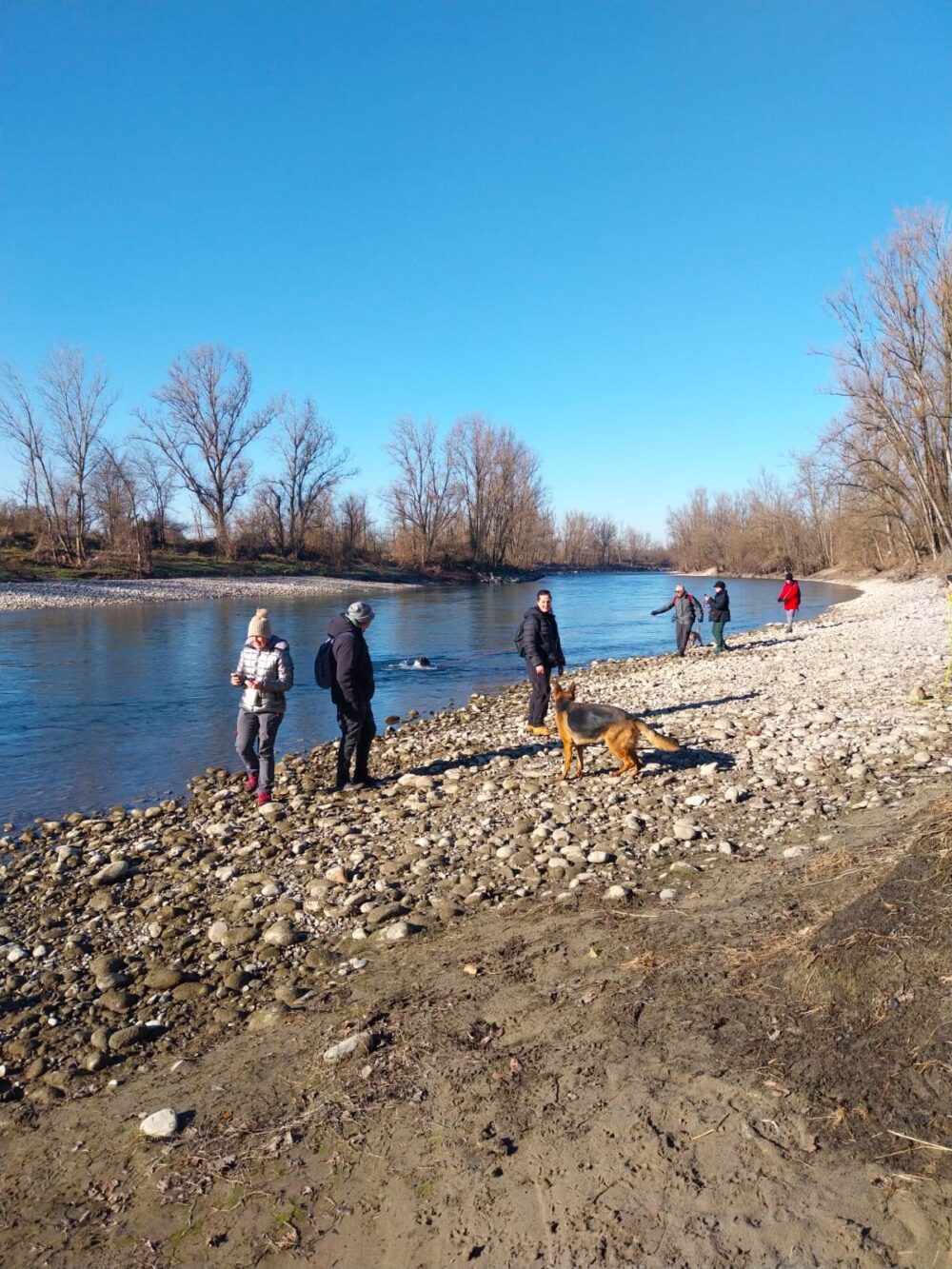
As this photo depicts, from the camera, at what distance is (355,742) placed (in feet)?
28.9

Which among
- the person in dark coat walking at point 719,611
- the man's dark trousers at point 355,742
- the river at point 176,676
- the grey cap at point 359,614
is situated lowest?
the river at point 176,676

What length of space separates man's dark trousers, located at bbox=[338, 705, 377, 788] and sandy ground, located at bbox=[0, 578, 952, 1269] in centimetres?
403

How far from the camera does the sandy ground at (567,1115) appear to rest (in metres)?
2.67

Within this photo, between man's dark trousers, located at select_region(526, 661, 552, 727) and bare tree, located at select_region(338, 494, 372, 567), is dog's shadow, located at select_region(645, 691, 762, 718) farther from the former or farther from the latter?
bare tree, located at select_region(338, 494, 372, 567)

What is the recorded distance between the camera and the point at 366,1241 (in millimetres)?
2764

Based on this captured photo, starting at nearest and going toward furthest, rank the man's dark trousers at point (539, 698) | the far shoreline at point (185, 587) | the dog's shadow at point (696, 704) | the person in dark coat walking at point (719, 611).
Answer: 1. the man's dark trousers at point (539, 698)
2. the dog's shadow at point (696, 704)
3. the person in dark coat walking at point (719, 611)
4. the far shoreline at point (185, 587)

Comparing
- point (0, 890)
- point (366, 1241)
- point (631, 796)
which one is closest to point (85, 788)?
point (0, 890)

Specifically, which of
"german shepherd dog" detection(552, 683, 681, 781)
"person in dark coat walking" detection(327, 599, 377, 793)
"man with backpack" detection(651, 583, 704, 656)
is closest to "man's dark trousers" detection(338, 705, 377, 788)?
"person in dark coat walking" detection(327, 599, 377, 793)

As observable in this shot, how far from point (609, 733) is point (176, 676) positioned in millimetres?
14790

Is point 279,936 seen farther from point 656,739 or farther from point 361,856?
point 656,739

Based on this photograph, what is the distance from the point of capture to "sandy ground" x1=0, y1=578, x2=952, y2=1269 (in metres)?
2.67

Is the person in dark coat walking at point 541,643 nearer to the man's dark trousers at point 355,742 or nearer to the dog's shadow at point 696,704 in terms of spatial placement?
the dog's shadow at point 696,704

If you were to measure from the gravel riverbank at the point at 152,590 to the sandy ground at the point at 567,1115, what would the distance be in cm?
4154

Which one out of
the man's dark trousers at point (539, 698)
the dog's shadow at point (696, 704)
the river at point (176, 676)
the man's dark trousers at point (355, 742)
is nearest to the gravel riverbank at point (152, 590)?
the river at point (176, 676)
